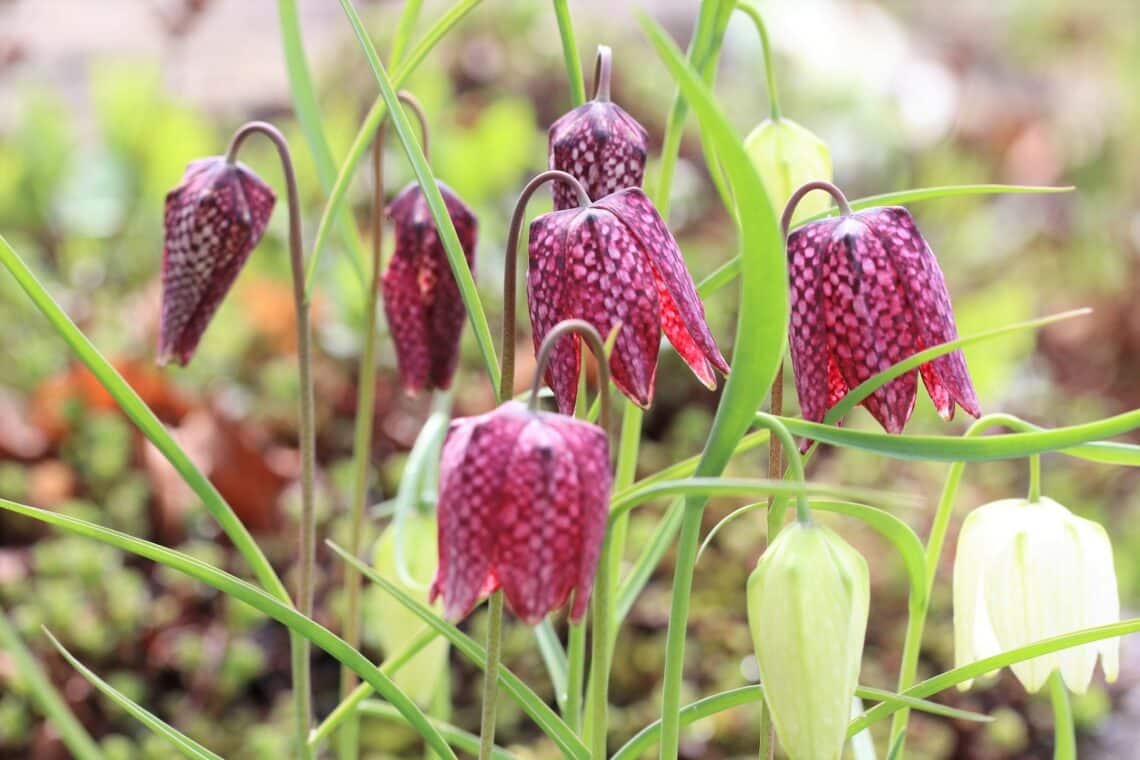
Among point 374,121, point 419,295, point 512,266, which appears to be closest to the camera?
point 512,266

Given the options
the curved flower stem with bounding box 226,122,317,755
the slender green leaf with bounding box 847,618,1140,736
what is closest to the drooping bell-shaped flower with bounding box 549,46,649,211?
the curved flower stem with bounding box 226,122,317,755

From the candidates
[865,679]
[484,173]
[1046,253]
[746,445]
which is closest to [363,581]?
[865,679]

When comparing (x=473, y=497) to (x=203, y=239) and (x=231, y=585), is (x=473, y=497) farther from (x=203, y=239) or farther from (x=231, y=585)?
(x=203, y=239)

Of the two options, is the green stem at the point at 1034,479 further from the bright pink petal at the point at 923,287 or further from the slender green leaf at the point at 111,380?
the slender green leaf at the point at 111,380

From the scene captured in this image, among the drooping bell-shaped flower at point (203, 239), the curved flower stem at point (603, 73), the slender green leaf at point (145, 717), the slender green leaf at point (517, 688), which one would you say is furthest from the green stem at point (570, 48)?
the slender green leaf at point (145, 717)

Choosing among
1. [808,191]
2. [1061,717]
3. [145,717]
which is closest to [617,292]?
[808,191]

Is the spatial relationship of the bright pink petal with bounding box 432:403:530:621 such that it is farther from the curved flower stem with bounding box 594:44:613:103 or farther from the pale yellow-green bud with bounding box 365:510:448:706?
the pale yellow-green bud with bounding box 365:510:448:706

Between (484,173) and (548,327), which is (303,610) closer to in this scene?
(548,327)
